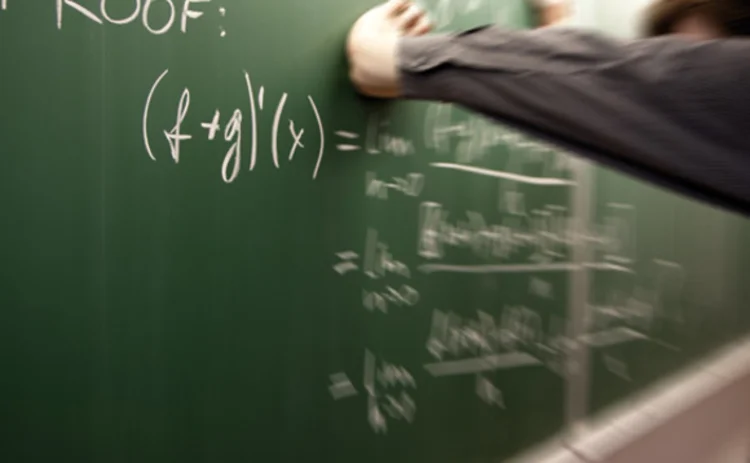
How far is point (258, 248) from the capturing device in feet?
2.99

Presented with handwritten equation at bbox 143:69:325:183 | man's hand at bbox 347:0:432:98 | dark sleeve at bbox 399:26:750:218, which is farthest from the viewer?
man's hand at bbox 347:0:432:98

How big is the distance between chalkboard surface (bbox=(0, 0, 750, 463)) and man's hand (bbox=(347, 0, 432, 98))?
0.03m

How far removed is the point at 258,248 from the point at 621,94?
0.52 metres

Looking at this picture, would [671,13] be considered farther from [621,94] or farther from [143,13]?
[143,13]

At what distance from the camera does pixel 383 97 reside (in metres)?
1.04

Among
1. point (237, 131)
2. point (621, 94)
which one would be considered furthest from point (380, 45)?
point (621, 94)

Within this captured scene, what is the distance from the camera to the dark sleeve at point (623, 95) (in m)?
0.66

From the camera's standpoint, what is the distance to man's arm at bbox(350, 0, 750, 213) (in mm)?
657

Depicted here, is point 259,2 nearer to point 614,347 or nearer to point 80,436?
point 80,436

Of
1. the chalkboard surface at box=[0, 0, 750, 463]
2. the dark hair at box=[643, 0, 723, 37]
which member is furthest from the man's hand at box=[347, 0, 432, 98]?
the dark hair at box=[643, 0, 723, 37]

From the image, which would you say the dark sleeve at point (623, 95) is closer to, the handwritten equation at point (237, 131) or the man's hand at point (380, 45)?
the man's hand at point (380, 45)

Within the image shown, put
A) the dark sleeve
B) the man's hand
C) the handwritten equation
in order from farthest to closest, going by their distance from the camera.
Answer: the man's hand < the handwritten equation < the dark sleeve

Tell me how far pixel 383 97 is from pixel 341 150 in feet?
0.39

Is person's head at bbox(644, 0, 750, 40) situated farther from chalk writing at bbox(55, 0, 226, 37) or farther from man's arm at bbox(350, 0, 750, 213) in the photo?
chalk writing at bbox(55, 0, 226, 37)
